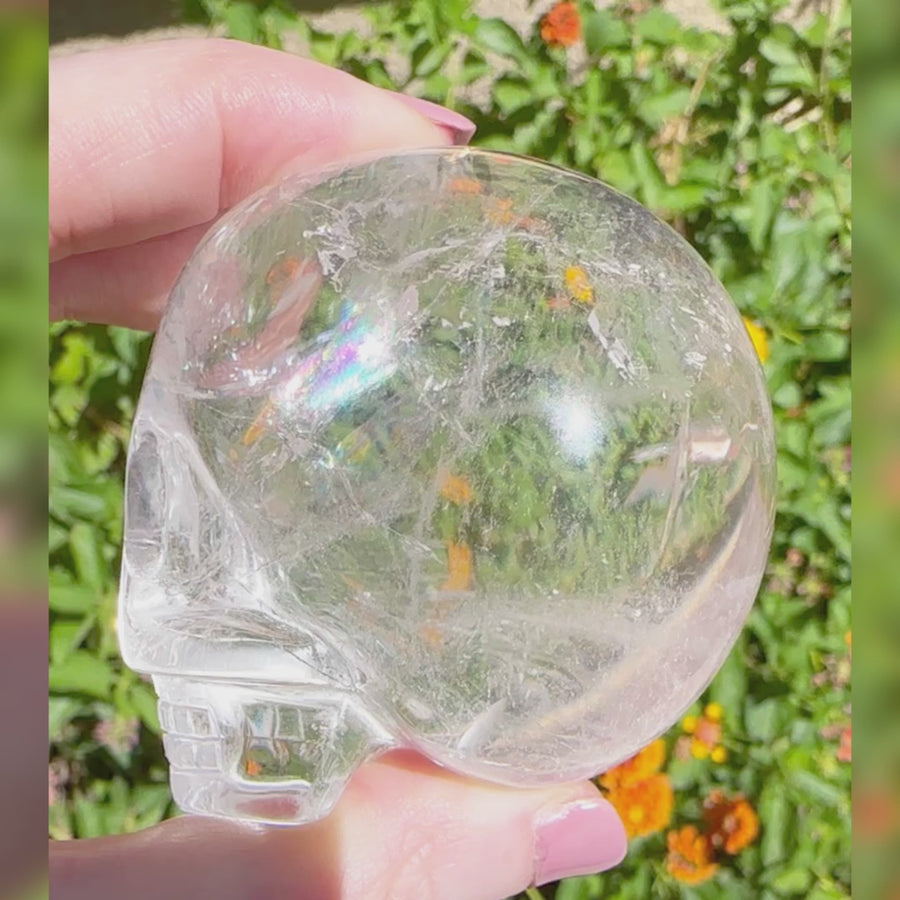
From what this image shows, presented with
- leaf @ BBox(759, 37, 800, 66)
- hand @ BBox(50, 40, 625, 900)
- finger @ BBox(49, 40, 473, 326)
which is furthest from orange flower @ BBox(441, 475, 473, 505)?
leaf @ BBox(759, 37, 800, 66)

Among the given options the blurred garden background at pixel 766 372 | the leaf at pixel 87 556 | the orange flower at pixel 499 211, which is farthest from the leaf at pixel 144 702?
the orange flower at pixel 499 211

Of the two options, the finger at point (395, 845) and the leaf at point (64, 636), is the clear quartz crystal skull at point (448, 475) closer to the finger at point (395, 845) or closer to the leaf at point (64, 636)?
the finger at point (395, 845)

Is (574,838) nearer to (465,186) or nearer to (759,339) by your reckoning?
(465,186)

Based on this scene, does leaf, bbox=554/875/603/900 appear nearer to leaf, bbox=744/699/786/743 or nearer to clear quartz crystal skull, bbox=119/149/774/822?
leaf, bbox=744/699/786/743

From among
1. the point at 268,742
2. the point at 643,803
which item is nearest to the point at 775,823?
the point at 643,803

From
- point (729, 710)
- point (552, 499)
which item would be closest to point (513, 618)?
point (552, 499)
